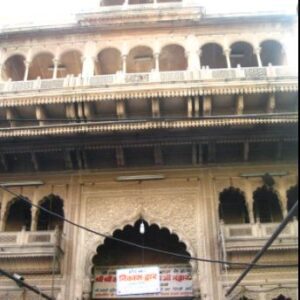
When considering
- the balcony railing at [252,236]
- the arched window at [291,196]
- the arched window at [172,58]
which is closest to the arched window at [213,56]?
the arched window at [172,58]

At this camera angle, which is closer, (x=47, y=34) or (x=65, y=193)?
(x=65, y=193)

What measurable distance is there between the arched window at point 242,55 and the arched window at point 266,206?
365 centimetres

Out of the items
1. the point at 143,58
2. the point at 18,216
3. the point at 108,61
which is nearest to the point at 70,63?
the point at 108,61

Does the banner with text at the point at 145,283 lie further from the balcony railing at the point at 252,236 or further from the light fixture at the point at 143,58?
the light fixture at the point at 143,58

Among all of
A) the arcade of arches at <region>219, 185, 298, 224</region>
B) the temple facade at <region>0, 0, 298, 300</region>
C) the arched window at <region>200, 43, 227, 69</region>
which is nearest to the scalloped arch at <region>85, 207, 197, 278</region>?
the temple facade at <region>0, 0, 298, 300</region>

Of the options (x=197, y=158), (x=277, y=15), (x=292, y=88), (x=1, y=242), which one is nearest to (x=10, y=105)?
(x=1, y=242)

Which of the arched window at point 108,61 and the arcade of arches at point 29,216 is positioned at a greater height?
the arched window at point 108,61

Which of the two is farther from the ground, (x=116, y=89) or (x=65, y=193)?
(x=116, y=89)

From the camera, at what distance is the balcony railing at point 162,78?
10078mm

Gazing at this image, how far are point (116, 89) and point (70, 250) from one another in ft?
11.2

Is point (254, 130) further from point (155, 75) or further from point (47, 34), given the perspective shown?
point (47, 34)

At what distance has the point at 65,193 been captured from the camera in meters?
10.1

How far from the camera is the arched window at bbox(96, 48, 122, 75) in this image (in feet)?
39.4

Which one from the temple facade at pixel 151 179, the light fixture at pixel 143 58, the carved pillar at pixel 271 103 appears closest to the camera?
the temple facade at pixel 151 179
